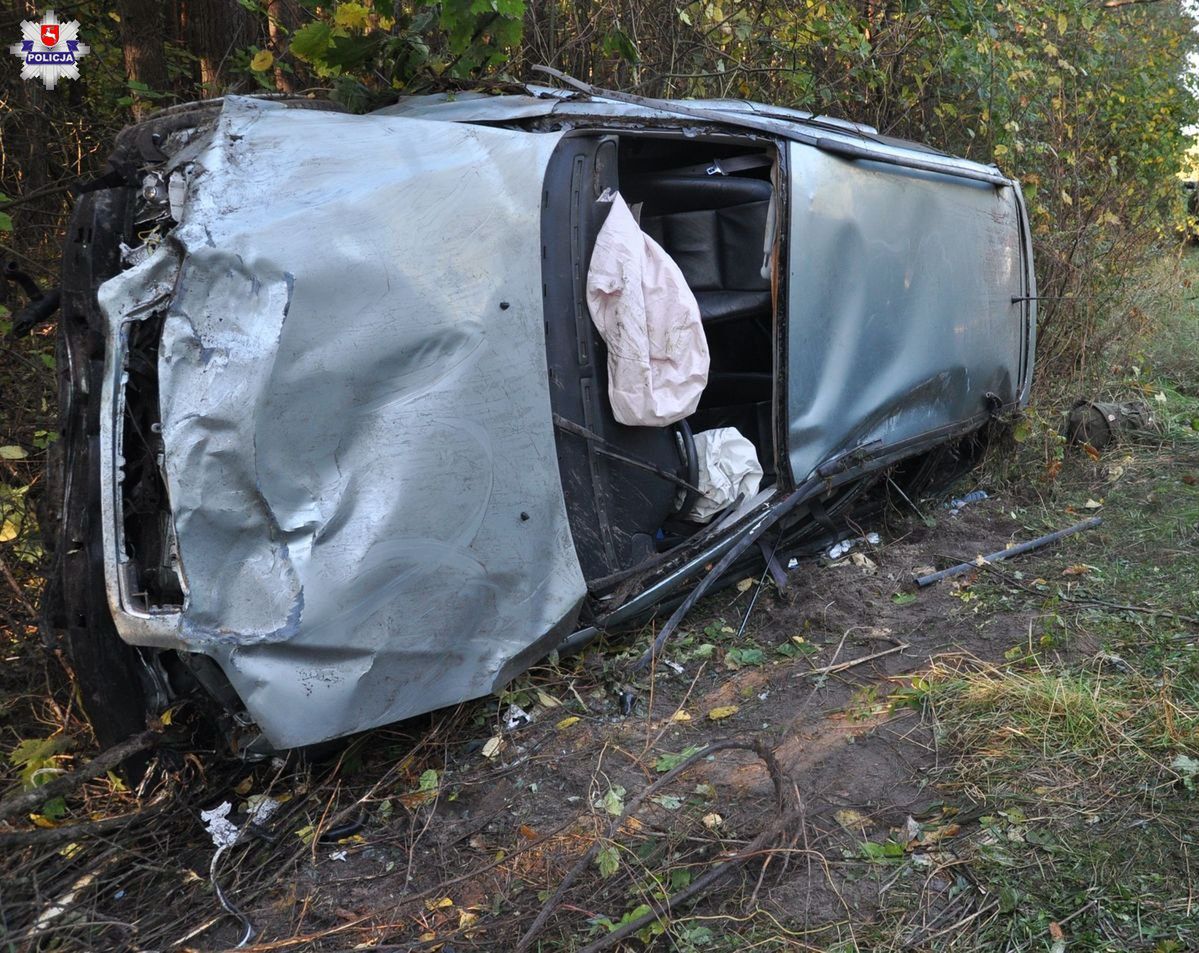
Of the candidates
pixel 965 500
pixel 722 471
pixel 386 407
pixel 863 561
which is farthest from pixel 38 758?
pixel 965 500

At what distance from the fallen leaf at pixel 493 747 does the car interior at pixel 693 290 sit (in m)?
0.57

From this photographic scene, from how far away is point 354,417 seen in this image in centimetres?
251

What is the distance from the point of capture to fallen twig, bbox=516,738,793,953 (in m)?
2.25

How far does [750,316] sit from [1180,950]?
8.94 ft

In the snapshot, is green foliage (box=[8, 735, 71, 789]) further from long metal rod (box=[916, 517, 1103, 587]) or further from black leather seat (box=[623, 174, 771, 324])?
long metal rod (box=[916, 517, 1103, 587])

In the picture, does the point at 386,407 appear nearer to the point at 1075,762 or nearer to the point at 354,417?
the point at 354,417

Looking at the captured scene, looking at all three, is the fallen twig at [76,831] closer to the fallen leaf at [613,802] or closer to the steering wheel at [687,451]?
the fallen leaf at [613,802]

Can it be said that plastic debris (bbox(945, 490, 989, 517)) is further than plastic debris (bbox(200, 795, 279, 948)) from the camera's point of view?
Yes

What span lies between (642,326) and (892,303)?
1.38 meters

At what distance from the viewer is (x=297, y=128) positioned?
107 inches

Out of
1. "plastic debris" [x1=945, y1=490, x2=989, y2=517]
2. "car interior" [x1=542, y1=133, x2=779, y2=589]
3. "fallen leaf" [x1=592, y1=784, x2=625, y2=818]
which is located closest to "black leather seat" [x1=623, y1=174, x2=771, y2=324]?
"car interior" [x1=542, y1=133, x2=779, y2=589]

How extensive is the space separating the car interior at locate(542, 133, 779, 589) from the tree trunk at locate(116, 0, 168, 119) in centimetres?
242

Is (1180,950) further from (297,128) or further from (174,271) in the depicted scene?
(297,128)

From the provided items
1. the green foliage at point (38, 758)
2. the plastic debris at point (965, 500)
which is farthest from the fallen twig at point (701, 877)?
the plastic debris at point (965, 500)
